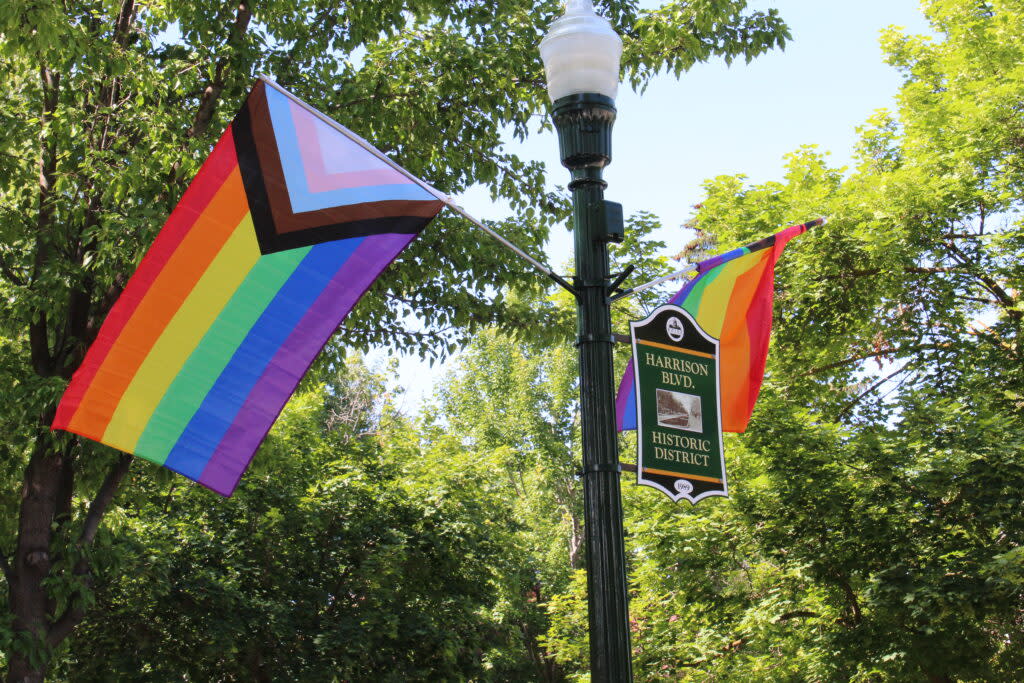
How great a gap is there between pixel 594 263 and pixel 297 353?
5.28ft

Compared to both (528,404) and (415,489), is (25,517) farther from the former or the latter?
(528,404)

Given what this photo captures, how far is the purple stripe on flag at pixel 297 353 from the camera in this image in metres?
4.89

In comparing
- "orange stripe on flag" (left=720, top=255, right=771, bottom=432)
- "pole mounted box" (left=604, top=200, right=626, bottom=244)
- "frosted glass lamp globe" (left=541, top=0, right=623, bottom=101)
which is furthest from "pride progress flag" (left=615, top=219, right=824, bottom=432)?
"frosted glass lamp globe" (left=541, top=0, right=623, bottom=101)

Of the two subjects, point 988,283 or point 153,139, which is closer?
point 153,139

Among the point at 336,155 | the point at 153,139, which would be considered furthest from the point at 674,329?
the point at 153,139

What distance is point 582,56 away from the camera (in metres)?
4.43

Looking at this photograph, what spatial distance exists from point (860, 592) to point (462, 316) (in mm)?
6794

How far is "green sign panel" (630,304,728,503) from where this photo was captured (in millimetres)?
4074

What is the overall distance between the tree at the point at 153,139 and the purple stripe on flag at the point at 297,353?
13.2ft

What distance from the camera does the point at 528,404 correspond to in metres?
40.1

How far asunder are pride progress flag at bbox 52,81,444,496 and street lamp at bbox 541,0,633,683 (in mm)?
774

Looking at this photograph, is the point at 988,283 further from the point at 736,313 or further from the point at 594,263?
the point at 594,263

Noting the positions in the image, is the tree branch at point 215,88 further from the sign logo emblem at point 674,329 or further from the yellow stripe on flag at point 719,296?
the sign logo emblem at point 674,329

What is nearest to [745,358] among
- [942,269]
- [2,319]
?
[2,319]
